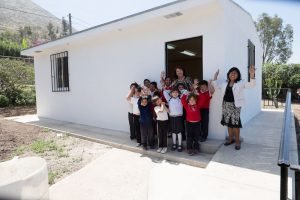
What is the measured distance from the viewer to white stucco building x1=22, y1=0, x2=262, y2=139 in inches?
184

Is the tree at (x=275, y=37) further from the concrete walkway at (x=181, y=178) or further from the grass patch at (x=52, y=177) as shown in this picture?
→ the grass patch at (x=52, y=177)

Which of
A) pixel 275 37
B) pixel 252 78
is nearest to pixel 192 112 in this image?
pixel 252 78

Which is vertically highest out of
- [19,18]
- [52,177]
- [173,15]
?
[19,18]

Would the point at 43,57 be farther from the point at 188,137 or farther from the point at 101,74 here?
the point at 188,137

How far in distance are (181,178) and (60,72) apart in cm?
701

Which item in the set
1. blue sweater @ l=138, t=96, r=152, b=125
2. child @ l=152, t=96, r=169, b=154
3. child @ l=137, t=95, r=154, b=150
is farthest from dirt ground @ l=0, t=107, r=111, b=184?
child @ l=152, t=96, r=169, b=154

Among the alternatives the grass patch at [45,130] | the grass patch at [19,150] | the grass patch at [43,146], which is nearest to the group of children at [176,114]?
the grass patch at [43,146]

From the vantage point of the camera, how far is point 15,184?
2387 mm

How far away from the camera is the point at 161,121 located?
454cm

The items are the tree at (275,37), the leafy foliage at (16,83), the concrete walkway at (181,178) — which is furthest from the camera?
the tree at (275,37)

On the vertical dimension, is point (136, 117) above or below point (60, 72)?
below

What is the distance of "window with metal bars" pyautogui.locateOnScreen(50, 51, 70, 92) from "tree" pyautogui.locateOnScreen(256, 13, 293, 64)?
75.1 feet

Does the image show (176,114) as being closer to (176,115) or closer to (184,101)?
(176,115)

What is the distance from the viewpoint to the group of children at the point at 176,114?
4.30m
